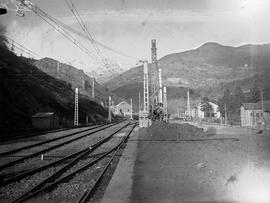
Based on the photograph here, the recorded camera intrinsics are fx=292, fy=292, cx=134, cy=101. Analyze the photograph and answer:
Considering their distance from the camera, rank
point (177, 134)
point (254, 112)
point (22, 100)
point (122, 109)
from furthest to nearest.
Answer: point (122, 109), point (254, 112), point (22, 100), point (177, 134)

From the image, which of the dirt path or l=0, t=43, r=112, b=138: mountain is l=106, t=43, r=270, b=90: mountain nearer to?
l=0, t=43, r=112, b=138: mountain

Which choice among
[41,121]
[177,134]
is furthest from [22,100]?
[177,134]

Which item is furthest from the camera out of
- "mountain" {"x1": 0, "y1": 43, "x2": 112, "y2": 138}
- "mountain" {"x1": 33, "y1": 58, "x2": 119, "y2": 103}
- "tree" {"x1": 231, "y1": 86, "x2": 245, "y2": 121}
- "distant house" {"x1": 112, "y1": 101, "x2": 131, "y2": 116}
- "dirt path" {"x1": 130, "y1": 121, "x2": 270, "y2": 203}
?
"distant house" {"x1": 112, "y1": 101, "x2": 131, "y2": 116}

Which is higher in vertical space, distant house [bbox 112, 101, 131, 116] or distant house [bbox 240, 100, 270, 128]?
distant house [bbox 112, 101, 131, 116]

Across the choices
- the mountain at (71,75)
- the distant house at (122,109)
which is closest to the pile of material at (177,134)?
the mountain at (71,75)

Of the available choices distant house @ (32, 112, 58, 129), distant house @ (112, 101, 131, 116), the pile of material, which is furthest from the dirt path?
distant house @ (112, 101, 131, 116)

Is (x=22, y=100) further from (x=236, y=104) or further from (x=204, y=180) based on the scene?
(x=236, y=104)

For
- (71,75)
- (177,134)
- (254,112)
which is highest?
(71,75)

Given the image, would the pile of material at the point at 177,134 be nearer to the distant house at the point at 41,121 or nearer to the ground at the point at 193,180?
the ground at the point at 193,180

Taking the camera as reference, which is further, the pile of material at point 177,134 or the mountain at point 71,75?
the mountain at point 71,75

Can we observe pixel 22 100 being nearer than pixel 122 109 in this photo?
Yes

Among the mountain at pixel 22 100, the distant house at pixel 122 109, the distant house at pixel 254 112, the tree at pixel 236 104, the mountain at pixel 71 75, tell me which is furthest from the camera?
the distant house at pixel 122 109

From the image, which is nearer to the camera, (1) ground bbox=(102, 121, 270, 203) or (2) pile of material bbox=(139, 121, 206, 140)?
(1) ground bbox=(102, 121, 270, 203)

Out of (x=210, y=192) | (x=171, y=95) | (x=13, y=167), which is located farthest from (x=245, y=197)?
(x=171, y=95)
